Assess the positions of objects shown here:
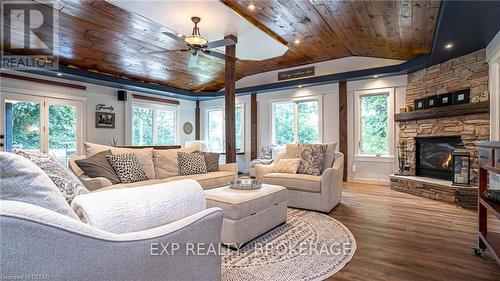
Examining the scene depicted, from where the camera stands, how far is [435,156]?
15.7ft

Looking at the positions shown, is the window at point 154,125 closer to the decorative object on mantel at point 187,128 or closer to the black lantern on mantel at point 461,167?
the decorative object on mantel at point 187,128

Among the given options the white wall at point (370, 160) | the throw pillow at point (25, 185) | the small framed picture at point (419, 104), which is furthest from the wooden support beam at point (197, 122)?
the throw pillow at point (25, 185)

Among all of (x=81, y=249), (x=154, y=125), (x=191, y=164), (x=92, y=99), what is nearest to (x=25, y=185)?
(x=81, y=249)

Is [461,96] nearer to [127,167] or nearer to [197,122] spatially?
[127,167]

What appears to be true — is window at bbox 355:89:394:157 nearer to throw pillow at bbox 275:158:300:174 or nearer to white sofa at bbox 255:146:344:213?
white sofa at bbox 255:146:344:213

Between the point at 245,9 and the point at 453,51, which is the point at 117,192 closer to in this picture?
the point at 245,9

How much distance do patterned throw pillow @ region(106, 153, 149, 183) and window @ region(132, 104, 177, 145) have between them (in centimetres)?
416

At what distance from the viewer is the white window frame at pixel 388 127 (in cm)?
561

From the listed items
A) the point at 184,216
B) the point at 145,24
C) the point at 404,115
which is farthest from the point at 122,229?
the point at 404,115

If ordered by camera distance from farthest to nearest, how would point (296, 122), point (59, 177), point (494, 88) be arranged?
1. point (296, 122)
2. point (494, 88)
3. point (59, 177)

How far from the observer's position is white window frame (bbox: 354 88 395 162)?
5.61 meters

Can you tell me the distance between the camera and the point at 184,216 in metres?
1.19

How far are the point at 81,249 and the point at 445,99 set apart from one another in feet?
18.0

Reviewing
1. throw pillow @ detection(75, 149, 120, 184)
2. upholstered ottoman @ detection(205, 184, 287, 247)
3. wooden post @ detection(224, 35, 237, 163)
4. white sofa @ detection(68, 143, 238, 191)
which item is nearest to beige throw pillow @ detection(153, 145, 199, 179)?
white sofa @ detection(68, 143, 238, 191)
